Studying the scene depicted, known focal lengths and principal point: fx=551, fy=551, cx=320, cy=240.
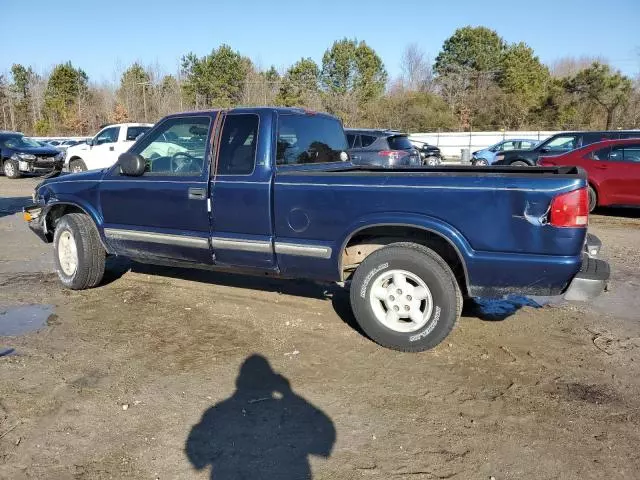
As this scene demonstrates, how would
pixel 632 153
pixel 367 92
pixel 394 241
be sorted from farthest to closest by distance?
pixel 367 92
pixel 632 153
pixel 394 241

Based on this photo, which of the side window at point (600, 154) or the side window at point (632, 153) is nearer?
the side window at point (632, 153)

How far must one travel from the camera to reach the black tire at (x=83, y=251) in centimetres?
577

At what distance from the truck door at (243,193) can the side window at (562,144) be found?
13.1 meters

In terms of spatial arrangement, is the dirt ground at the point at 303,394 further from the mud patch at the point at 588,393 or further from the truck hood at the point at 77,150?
the truck hood at the point at 77,150

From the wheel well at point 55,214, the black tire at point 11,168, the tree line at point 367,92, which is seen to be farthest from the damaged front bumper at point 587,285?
the tree line at point 367,92

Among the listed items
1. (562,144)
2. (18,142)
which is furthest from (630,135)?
(18,142)

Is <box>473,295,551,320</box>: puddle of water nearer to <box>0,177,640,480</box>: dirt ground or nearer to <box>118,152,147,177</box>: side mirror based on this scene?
<box>0,177,640,480</box>: dirt ground

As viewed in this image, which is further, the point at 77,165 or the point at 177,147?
the point at 77,165

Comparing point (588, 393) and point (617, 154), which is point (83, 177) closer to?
point (588, 393)

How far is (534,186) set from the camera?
3689 mm

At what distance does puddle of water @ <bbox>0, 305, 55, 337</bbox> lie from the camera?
4797 mm

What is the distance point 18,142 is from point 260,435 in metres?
21.0

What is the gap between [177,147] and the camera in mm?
5289

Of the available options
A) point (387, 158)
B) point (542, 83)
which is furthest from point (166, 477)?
point (542, 83)
